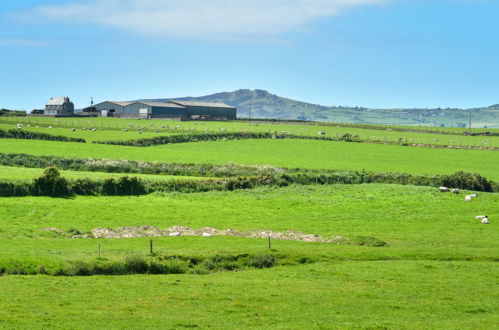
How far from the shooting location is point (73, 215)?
72.7 meters

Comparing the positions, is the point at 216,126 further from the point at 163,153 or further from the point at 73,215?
the point at 73,215

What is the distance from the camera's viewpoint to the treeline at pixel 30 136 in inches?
5399

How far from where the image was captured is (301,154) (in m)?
144

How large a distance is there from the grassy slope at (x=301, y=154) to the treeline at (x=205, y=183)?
1131 centimetres

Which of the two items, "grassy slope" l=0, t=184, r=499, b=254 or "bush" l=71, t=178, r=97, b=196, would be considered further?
"bush" l=71, t=178, r=97, b=196

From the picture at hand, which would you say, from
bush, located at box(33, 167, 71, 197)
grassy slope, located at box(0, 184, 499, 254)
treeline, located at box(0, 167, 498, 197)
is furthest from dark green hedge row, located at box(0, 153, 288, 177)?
bush, located at box(33, 167, 71, 197)

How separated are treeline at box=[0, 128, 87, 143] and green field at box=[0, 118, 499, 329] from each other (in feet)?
144

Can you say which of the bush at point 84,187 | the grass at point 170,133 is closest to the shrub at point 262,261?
the bush at point 84,187

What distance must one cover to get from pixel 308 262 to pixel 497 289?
46.8 feet

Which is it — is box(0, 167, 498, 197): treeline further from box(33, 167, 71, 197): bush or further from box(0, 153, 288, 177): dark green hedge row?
box(0, 153, 288, 177): dark green hedge row

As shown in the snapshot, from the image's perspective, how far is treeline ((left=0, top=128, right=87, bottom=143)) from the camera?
137 meters

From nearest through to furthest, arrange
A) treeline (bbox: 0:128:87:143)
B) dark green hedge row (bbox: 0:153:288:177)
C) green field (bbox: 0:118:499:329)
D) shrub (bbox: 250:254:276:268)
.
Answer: green field (bbox: 0:118:499:329), shrub (bbox: 250:254:276:268), dark green hedge row (bbox: 0:153:288:177), treeline (bbox: 0:128:87:143)

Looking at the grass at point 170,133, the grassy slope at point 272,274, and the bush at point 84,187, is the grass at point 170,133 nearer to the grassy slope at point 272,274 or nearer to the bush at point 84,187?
the bush at point 84,187

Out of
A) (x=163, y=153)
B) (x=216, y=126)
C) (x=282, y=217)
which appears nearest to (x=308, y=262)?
(x=282, y=217)
